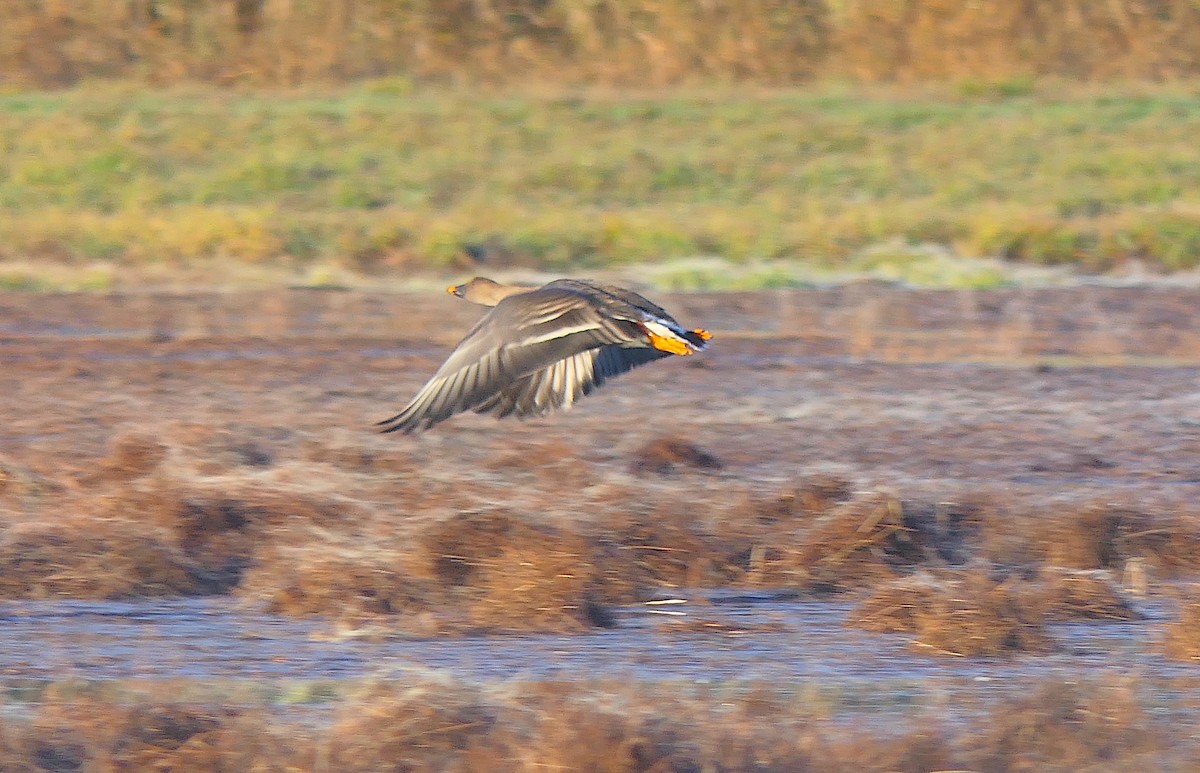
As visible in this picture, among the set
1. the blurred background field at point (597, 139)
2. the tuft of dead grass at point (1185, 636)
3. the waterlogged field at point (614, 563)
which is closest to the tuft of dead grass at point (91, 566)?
the waterlogged field at point (614, 563)

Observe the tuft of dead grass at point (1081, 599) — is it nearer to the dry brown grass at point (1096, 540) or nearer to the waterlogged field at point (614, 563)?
the waterlogged field at point (614, 563)

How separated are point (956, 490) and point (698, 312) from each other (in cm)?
486

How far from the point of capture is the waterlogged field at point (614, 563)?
499 centimetres

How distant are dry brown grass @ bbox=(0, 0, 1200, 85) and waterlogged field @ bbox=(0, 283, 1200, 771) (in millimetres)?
11539

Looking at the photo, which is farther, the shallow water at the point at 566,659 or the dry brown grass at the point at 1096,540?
the dry brown grass at the point at 1096,540

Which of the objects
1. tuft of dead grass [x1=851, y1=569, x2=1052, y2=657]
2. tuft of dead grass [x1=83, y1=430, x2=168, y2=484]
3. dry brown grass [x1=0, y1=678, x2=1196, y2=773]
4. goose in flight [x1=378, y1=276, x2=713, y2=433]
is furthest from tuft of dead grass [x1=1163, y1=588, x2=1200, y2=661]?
tuft of dead grass [x1=83, y1=430, x2=168, y2=484]

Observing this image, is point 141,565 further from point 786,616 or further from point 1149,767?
point 1149,767

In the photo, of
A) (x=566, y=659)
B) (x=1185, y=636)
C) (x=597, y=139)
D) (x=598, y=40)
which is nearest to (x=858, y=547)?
(x=1185, y=636)

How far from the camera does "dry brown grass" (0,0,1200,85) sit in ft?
76.6

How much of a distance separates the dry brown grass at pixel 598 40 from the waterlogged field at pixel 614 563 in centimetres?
1154

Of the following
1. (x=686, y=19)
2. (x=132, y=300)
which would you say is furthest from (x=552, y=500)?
(x=686, y=19)

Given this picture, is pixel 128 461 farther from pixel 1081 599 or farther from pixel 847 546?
pixel 1081 599

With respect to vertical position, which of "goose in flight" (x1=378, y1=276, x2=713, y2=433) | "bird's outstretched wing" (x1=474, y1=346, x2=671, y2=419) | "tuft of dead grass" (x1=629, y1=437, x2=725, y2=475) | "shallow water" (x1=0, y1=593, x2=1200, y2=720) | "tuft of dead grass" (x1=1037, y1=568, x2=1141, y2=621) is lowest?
"shallow water" (x1=0, y1=593, x2=1200, y2=720)

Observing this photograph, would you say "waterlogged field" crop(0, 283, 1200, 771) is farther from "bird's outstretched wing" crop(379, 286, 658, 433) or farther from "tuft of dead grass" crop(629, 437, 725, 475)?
"bird's outstretched wing" crop(379, 286, 658, 433)
